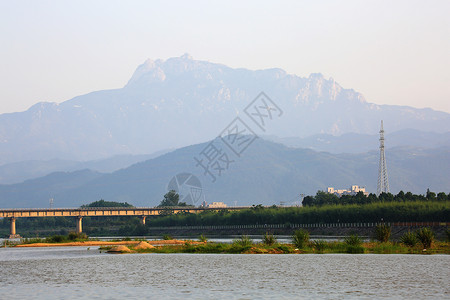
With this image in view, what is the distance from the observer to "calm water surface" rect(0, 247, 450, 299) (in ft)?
127

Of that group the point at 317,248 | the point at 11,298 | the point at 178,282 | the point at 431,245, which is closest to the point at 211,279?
the point at 178,282

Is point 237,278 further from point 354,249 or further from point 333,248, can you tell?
point 333,248

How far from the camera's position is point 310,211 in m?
189

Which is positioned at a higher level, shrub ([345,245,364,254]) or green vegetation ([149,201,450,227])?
green vegetation ([149,201,450,227])

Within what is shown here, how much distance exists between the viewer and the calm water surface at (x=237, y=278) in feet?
127

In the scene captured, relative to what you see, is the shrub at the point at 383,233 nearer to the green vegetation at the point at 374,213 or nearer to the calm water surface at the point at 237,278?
the calm water surface at the point at 237,278

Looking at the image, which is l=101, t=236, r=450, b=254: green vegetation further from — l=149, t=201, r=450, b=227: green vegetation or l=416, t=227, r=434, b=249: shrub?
l=149, t=201, r=450, b=227: green vegetation

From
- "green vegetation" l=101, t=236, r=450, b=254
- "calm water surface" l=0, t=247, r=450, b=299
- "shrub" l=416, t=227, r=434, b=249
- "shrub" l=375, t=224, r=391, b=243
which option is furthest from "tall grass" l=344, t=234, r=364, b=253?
"shrub" l=375, t=224, r=391, b=243

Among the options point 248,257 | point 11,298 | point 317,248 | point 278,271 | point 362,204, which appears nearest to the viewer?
point 11,298

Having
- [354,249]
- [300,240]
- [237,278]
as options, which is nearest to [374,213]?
[300,240]

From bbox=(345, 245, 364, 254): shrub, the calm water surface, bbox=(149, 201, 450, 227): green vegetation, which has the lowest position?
the calm water surface

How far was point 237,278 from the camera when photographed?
47438 mm

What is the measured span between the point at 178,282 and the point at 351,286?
11712 millimetres

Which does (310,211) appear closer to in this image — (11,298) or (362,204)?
(362,204)
